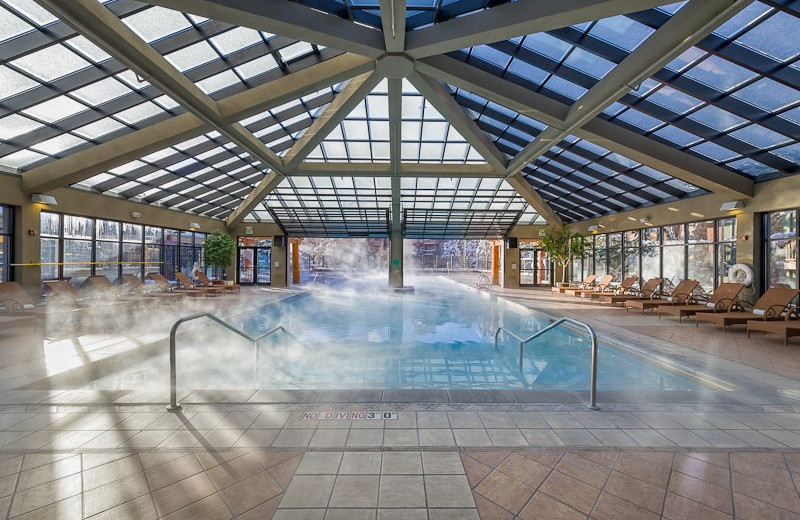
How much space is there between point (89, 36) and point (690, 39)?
8.41 meters

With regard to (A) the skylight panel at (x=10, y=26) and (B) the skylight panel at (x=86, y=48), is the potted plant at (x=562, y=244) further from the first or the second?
(A) the skylight panel at (x=10, y=26)

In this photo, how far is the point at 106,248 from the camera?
40.7 ft

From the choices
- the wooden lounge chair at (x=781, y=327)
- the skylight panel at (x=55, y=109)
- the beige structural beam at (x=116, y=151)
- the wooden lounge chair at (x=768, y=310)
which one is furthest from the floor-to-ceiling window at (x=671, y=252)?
the skylight panel at (x=55, y=109)

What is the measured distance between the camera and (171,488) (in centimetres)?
240

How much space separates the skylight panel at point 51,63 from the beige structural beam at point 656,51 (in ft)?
30.3

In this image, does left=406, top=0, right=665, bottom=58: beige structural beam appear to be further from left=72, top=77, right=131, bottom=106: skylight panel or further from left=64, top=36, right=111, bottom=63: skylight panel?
left=72, top=77, right=131, bottom=106: skylight panel

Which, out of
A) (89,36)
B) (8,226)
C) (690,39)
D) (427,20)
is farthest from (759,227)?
(8,226)

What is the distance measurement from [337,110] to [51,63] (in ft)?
17.4

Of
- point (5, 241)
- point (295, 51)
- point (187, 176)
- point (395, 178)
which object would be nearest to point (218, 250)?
point (187, 176)

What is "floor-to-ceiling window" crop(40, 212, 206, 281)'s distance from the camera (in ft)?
34.3

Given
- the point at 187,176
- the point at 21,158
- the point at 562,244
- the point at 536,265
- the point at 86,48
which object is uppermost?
the point at 86,48

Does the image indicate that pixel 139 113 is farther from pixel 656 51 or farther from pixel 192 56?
pixel 656 51

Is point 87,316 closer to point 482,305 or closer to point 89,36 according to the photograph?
point 89,36

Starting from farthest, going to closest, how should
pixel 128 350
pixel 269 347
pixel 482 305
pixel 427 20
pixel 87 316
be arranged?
pixel 482 305, pixel 87 316, pixel 269 347, pixel 427 20, pixel 128 350
